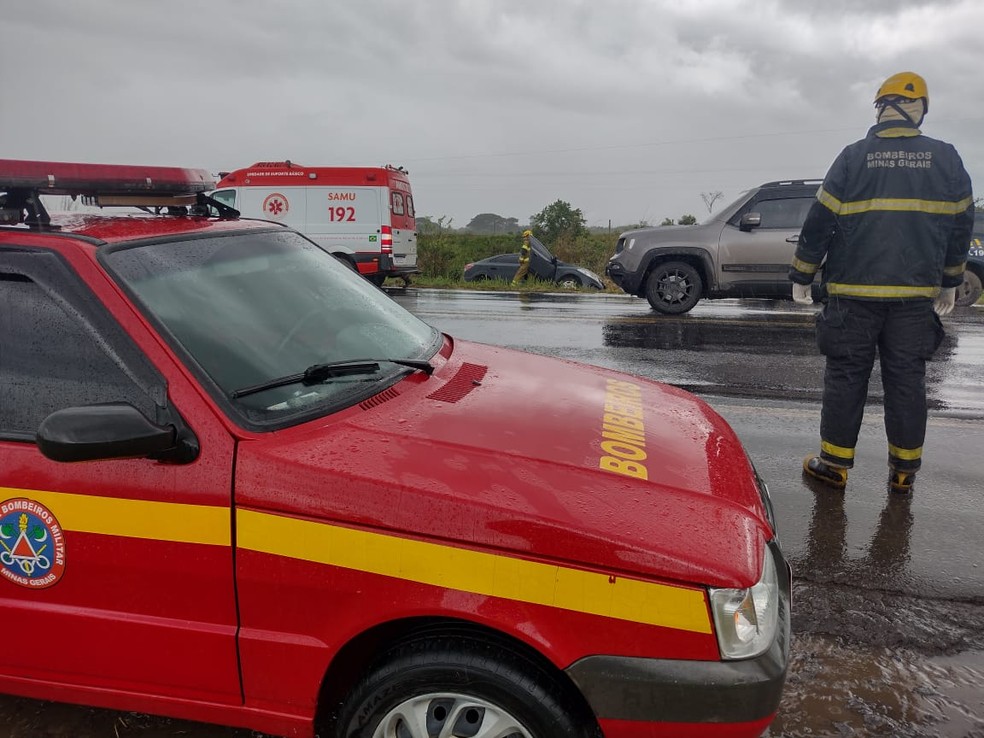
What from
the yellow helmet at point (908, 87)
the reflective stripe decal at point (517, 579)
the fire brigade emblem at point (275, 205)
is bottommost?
the reflective stripe decal at point (517, 579)

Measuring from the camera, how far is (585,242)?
98.8 feet

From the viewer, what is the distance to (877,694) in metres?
2.39

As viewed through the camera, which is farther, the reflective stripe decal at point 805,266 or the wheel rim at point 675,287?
the wheel rim at point 675,287

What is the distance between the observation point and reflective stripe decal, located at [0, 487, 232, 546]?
1762mm

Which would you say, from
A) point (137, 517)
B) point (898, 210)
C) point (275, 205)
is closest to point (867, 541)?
point (898, 210)

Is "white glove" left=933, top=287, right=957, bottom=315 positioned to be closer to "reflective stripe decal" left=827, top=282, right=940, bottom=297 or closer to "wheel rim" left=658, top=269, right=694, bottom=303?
"reflective stripe decal" left=827, top=282, right=940, bottom=297

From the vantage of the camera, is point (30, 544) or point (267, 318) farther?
point (267, 318)

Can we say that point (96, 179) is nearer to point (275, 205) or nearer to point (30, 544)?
point (30, 544)

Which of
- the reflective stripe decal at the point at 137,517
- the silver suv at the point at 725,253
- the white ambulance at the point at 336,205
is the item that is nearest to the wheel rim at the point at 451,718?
the reflective stripe decal at the point at 137,517

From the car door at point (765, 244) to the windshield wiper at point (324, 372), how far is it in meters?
8.49

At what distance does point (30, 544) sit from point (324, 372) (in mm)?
873

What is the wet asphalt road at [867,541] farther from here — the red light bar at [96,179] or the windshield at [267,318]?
the red light bar at [96,179]

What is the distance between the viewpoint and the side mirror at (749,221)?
9.79 metres

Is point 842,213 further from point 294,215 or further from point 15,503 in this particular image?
point 294,215
